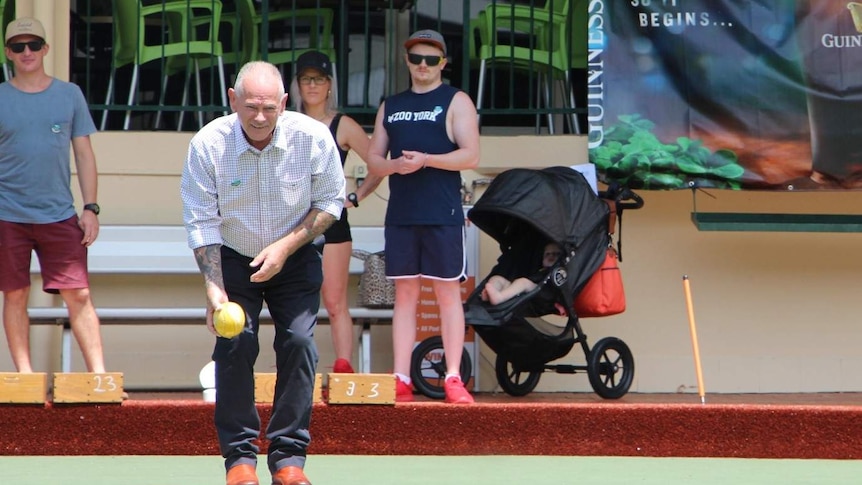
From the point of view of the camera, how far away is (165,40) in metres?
8.41

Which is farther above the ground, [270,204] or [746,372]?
[270,204]

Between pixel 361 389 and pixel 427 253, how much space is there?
2.91 ft

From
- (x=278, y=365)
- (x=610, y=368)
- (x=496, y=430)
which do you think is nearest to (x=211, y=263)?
(x=278, y=365)

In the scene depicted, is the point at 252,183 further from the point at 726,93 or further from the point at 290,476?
the point at 726,93

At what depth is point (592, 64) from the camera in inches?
315

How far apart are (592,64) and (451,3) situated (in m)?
0.97

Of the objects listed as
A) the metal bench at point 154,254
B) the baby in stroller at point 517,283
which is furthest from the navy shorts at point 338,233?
the baby in stroller at point 517,283

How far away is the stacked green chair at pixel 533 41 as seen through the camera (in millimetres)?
8352

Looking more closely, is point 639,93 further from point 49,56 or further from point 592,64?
point 49,56

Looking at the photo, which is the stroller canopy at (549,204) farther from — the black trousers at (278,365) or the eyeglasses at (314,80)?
the black trousers at (278,365)

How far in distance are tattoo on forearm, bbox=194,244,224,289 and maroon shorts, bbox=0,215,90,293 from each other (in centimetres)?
206

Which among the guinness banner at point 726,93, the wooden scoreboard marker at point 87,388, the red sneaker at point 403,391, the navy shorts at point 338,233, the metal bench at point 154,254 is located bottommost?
the red sneaker at point 403,391

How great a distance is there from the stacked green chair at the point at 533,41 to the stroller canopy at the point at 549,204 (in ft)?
3.18

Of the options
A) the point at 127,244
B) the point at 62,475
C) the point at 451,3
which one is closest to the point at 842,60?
the point at 451,3
